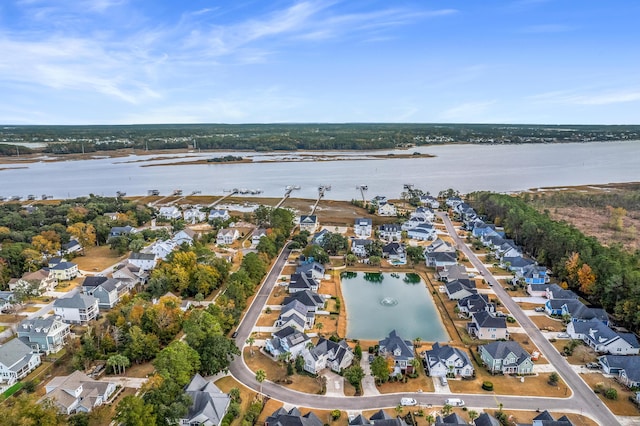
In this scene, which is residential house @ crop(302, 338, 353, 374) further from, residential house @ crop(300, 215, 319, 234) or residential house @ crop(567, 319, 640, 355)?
residential house @ crop(300, 215, 319, 234)

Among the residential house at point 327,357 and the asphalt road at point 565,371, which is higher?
the residential house at point 327,357

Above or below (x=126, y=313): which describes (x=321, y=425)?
below

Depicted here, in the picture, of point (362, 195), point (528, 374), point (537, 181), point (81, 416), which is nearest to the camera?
point (81, 416)

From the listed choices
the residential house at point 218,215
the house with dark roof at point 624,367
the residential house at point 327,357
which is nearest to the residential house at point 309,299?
the residential house at point 327,357

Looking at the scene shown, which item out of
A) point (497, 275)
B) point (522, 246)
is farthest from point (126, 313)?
point (522, 246)

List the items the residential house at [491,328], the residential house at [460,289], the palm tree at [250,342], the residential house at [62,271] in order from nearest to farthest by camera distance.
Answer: the palm tree at [250,342] → the residential house at [491,328] → the residential house at [460,289] → the residential house at [62,271]

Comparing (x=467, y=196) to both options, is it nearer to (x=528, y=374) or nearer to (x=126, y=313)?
(x=528, y=374)

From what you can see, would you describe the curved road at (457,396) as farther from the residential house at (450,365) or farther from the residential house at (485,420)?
the residential house at (485,420)
